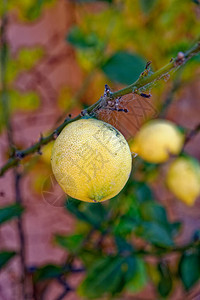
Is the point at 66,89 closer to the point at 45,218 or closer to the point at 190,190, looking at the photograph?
the point at 45,218

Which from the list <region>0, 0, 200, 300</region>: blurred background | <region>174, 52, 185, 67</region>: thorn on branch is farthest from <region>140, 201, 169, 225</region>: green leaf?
<region>174, 52, 185, 67</region>: thorn on branch

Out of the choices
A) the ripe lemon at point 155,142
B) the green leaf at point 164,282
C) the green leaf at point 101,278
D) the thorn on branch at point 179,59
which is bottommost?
the green leaf at point 164,282

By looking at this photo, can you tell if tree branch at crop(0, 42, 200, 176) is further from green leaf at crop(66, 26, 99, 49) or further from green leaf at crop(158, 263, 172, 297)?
green leaf at crop(158, 263, 172, 297)

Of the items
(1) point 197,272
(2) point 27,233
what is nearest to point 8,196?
(2) point 27,233

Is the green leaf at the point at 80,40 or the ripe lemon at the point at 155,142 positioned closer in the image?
the ripe lemon at the point at 155,142

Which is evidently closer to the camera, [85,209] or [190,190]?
[190,190]

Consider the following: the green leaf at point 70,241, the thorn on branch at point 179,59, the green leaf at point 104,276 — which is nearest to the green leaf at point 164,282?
the green leaf at point 104,276

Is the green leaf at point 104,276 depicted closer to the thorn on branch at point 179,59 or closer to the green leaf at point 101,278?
the green leaf at point 101,278

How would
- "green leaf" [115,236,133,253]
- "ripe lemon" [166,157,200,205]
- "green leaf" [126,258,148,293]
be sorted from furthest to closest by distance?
1. "green leaf" [126,258,148,293]
2. "green leaf" [115,236,133,253]
3. "ripe lemon" [166,157,200,205]
